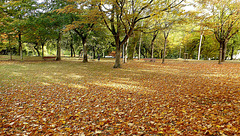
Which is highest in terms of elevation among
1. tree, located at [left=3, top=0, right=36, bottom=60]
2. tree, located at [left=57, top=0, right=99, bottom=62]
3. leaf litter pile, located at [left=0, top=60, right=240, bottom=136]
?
tree, located at [left=3, top=0, right=36, bottom=60]

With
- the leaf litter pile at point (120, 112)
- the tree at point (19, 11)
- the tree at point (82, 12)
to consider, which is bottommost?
the leaf litter pile at point (120, 112)

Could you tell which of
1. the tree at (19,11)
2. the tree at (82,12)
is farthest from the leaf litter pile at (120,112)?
the tree at (19,11)

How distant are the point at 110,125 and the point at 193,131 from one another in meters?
2.27

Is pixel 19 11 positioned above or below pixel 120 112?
above

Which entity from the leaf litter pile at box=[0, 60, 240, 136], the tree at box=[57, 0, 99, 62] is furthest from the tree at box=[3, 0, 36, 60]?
the leaf litter pile at box=[0, 60, 240, 136]

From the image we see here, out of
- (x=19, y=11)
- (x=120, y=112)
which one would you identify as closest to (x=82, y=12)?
(x=120, y=112)

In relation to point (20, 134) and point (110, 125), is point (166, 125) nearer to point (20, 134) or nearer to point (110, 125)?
point (110, 125)

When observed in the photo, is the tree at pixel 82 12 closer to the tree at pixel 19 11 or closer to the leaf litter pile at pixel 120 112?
the tree at pixel 19 11

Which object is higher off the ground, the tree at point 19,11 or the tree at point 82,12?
the tree at point 19,11

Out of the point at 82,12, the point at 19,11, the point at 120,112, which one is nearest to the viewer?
the point at 120,112

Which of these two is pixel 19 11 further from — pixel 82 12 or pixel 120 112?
pixel 120 112

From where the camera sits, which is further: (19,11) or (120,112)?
(19,11)

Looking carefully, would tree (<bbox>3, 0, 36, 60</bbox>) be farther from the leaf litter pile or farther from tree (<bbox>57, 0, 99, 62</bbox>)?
the leaf litter pile

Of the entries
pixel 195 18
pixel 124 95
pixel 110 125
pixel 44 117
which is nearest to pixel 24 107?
pixel 44 117
